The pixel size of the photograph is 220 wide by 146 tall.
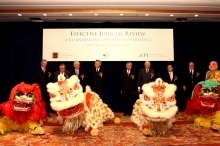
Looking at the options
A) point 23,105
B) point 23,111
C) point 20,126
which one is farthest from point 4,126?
point 23,105

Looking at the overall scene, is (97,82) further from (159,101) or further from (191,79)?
(191,79)

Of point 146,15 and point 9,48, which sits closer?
point 146,15

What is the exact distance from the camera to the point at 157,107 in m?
4.14

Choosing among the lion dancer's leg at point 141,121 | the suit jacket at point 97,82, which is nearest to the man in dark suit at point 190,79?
the lion dancer's leg at point 141,121

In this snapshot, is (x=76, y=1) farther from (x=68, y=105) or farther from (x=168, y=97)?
(x=168, y=97)

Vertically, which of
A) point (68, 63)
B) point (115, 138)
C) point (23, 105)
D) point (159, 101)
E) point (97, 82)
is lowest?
point (115, 138)

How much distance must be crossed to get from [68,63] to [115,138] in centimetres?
378

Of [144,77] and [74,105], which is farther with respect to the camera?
[144,77]

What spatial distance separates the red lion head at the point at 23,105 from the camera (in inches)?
175

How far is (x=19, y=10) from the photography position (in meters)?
6.29

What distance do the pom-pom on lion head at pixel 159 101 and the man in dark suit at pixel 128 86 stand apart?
→ 6.81ft

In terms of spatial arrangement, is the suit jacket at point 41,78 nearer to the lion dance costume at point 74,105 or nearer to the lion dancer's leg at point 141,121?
the lion dance costume at point 74,105

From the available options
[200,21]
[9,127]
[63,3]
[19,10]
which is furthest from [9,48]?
[200,21]

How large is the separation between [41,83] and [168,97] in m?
3.49
